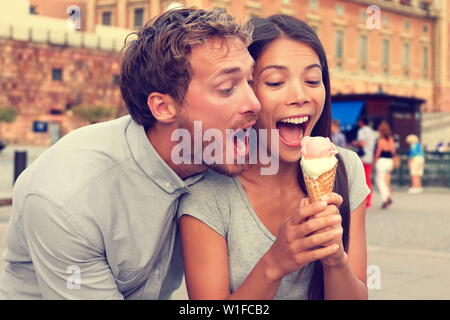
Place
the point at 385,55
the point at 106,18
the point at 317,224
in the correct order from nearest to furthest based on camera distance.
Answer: the point at 317,224, the point at 106,18, the point at 385,55

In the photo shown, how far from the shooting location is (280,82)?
1.95 m

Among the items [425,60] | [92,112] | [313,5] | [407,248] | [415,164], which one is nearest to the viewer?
[407,248]

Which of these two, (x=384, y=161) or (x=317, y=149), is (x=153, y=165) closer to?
(x=317, y=149)

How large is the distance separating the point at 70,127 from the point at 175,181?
137ft

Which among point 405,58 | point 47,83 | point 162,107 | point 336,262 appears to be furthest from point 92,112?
point 336,262

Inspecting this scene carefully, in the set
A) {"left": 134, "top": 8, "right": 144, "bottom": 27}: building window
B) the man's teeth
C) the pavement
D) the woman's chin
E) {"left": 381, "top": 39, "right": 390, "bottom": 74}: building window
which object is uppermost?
{"left": 134, "top": 8, "right": 144, "bottom": 27}: building window

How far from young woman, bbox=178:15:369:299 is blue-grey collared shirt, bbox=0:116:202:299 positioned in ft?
0.31

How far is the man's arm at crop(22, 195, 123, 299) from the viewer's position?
6.03 ft

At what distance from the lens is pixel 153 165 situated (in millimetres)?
1932

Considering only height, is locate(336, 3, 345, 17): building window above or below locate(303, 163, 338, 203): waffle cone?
above

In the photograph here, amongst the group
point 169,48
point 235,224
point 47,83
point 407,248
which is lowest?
point 407,248

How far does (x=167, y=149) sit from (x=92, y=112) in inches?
1532

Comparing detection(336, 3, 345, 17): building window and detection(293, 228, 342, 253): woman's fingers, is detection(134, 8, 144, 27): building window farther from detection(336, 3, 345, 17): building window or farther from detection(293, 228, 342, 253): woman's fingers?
detection(293, 228, 342, 253): woman's fingers

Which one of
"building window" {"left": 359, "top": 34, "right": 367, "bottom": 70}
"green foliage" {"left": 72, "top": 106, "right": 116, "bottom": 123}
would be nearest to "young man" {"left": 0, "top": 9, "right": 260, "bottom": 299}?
"green foliage" {"left": 72, "top": 106, "right": 116, "bottom": 123}
